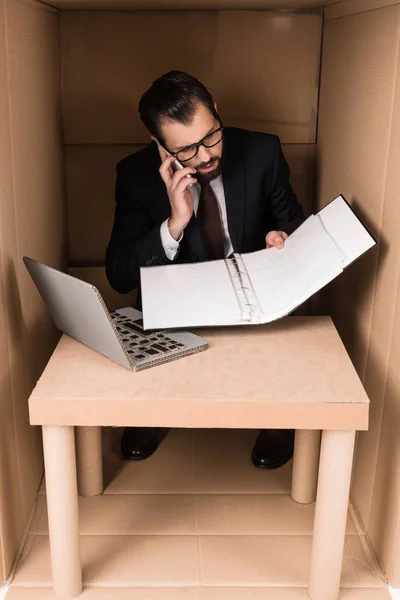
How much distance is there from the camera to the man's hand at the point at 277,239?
1.44 metres

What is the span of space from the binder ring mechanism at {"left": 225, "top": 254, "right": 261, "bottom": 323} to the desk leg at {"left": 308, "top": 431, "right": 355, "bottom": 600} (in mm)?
265

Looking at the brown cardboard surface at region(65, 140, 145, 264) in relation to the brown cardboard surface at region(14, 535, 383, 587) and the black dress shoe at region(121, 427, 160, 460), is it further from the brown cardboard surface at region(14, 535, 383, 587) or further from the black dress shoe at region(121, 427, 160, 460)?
the brown cardboard surface at region(14, 535, 383, 587)

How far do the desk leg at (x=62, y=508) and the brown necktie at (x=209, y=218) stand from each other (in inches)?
24.2

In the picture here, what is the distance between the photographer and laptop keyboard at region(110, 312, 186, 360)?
1211 millimetres

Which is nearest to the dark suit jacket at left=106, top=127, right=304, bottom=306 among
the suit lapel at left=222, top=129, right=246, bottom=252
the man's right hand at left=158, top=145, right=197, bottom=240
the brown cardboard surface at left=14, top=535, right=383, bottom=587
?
the suit lapel at left=222, top=129, right=246, bottom=252

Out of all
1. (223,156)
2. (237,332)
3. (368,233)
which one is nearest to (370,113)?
(368,233)

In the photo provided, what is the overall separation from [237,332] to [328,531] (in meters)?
0.38

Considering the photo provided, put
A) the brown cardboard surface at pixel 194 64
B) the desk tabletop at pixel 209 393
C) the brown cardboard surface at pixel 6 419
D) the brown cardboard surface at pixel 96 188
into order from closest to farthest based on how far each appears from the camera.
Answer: the desk tabletop at pixel 209 393 < the brown cardboard surface at pixel 6 419 < the brown cardboard surface at pixel 194 64 < the brown cardboard surface at pixel 96 188

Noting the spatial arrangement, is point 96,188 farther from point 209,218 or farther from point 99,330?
point 99,330

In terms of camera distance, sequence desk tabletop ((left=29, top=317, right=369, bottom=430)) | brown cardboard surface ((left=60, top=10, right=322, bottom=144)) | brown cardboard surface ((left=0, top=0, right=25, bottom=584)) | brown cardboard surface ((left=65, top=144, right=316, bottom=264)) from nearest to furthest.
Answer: desk tabletop ((left=29, top=317, right=369, bottom=430)) < brown cardboard surface ((left=0, top=0, right=25, bottom=584)) < brown cardboard surface ((left=60, top=10, right=322, bottom=144)) < brown cardboard surface ((left=65, top=144, right=316, bottom=264))

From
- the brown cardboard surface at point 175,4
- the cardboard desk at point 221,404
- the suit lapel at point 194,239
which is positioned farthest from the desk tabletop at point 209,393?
the brown cardboard surface at point 175,4

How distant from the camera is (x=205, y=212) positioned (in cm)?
157

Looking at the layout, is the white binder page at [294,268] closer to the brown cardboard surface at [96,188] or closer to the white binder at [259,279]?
the white binder at [259,279]

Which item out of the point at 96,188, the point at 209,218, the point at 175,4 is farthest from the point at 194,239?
the point at 175,4
